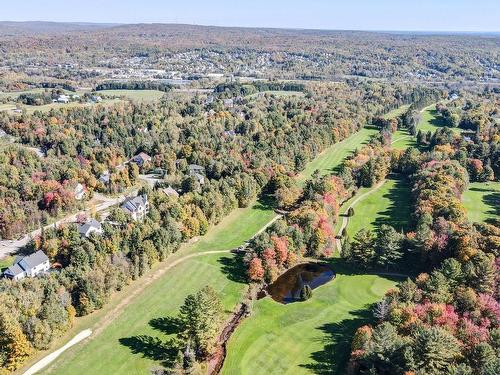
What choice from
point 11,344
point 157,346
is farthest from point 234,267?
point 11,344

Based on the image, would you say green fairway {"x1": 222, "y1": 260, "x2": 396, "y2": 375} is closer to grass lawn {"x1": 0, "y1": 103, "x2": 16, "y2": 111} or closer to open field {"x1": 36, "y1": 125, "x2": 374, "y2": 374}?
open field {"x1": 36, "y1": 125, "x2": 374, "y2": 374}

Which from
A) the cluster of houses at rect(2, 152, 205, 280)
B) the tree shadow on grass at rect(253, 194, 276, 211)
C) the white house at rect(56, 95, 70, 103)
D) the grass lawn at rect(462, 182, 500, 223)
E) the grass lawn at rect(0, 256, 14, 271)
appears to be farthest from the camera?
the white house at rect(56, 95, 70, 103)

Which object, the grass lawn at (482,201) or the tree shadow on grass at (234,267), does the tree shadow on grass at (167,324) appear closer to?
the tree shadow on grass at (234,267)

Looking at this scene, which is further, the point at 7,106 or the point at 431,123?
the point at 431,123

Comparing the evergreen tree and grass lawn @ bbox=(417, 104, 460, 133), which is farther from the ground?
grass lawn @ bbox=(417, 104, 460, 133)

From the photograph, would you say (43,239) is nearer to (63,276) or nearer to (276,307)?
(63,276)

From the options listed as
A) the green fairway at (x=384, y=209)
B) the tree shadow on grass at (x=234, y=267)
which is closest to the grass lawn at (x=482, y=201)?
the green fairway at (x=384, y=209)

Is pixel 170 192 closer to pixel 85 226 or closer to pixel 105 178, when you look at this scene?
pixel 105 178

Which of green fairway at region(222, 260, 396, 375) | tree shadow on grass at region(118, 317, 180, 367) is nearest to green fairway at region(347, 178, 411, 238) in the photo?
green fairway at region(222, 260, 396, 375)
